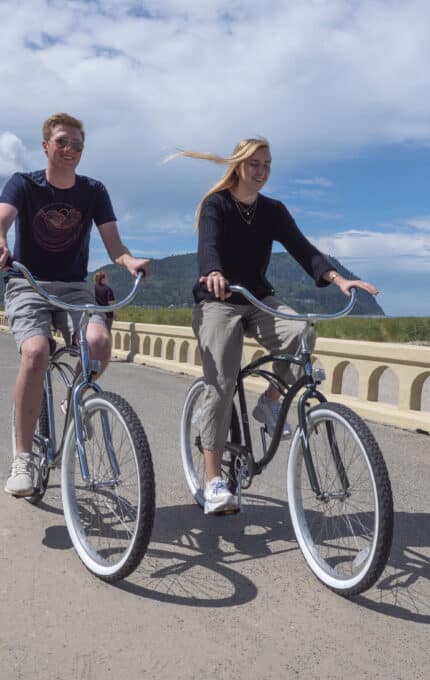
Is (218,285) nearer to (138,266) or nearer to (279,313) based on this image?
(279,313)

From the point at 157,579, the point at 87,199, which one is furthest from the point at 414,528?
the point at 87,199

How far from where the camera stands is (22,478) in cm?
395

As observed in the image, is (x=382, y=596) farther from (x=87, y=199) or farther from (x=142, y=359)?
(x=142, y=359)

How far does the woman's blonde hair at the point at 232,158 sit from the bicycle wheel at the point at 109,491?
4.39 ft

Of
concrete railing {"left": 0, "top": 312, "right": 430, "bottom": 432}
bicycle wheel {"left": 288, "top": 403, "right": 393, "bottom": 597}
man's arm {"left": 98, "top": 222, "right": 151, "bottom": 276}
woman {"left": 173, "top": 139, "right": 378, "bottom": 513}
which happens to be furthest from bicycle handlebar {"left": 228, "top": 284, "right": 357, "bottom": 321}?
concrete railing {"left": 0, "top": 312, "right": 430, "bottom": 432}

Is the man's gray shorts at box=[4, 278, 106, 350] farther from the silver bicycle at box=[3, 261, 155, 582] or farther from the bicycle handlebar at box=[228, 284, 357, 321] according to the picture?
the bicycle handlebar at box=[228, 284, 357, 321]

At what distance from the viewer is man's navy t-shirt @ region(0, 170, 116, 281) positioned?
4039 mm

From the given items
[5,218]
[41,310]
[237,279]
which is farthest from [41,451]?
[237,279]

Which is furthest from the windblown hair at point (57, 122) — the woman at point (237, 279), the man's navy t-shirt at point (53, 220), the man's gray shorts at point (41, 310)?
the man's gray shorts at point (41, 310)

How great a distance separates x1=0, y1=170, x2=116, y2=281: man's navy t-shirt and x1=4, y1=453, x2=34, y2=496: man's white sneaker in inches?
38.8

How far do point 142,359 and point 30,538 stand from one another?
12284 mm

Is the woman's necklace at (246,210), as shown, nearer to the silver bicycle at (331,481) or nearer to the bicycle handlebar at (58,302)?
the silver bicycle at (331,481)

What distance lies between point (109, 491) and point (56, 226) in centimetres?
147

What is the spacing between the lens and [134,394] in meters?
10.4
